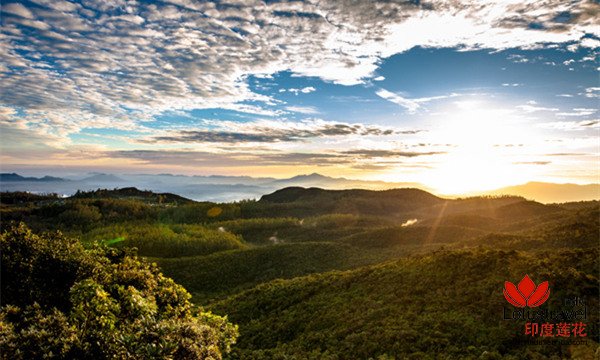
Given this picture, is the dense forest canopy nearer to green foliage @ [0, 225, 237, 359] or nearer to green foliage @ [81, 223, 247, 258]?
green foliage @ [0, 225, 237, 359]

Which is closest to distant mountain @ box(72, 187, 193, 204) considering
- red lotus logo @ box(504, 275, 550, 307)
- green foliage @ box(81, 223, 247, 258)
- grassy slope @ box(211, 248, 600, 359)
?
green foliage @ box(81, 223, 247, 258)

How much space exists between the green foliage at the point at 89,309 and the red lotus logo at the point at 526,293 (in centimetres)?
623

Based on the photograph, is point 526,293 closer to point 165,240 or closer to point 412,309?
point 412,309

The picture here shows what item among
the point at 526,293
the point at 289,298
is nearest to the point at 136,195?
the point at 289,298

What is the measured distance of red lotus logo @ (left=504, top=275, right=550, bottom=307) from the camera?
27.9 ft

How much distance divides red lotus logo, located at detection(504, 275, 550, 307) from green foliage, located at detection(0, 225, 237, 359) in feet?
20.4

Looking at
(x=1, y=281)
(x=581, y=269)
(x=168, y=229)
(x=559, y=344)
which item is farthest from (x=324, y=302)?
(x=168, y=229)

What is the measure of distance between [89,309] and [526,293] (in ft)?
28.8

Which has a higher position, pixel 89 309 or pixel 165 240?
pixel 89 309

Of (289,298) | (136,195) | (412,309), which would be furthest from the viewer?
(136,195)

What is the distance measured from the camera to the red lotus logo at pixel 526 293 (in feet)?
27.9

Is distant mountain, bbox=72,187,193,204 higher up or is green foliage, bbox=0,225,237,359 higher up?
distant mountain, bbox=72,187,193,204

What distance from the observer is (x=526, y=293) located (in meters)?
8.77

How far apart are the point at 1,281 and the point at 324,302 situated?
7531 millimetres
